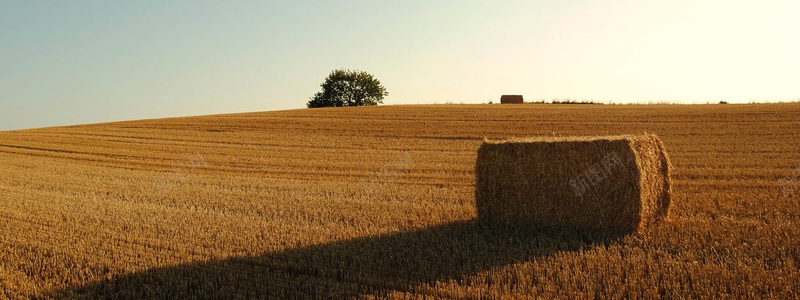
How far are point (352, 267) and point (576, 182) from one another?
320 cm

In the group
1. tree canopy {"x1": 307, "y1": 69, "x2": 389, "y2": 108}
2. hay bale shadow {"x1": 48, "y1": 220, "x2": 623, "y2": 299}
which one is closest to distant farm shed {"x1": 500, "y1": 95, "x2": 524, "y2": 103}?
tree canopy {"x1": 307, "y1": 69, "x2": 389, "y2": 108}

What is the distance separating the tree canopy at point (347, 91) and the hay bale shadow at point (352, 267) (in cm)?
5042

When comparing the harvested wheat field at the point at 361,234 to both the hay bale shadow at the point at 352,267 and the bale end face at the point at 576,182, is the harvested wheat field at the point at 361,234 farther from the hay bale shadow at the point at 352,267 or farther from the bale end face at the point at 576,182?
the bale end face at the point at 576,182

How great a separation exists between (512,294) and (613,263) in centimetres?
141

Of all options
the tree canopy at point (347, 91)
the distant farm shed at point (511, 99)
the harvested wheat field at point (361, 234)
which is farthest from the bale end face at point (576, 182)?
the tree canopy at point (347, 91)

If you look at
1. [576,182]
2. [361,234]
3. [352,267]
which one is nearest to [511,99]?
[576,182]

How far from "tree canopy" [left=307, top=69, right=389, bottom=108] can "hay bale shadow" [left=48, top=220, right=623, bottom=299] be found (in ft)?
165

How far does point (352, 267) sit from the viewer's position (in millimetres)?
5355

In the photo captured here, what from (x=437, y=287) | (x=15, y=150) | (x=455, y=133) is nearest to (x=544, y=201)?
(x=437, y=287)

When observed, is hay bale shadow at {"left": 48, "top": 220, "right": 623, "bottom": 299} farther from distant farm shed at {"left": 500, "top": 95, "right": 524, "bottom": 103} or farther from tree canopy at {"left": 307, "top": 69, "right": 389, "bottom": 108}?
tree canopy at {"left": 307, "top": 69, "right": 389, "bottom": 108}

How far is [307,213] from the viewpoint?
831 centimetres

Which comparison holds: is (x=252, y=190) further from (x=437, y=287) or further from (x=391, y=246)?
(x=437, y=287)

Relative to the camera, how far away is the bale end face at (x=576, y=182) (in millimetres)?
6621

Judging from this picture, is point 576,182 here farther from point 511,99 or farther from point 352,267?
point 511,99
